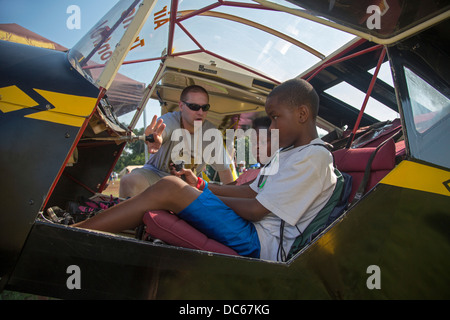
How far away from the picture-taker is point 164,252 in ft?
3.42

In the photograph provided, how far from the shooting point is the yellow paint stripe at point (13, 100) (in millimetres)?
1154

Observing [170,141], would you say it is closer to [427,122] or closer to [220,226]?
[220,226]

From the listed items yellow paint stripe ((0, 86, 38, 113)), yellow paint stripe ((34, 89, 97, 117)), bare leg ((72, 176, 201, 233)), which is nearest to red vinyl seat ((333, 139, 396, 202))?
bare leg ((72, 176, 201, 233))

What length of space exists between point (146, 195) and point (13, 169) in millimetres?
514

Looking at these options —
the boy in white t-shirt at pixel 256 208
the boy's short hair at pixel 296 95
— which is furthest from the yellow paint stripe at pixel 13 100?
the boy's short hair at pixel 296 95

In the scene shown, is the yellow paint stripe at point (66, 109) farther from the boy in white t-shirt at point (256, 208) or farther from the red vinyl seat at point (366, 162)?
the red vinyl seat at point (366, 162)

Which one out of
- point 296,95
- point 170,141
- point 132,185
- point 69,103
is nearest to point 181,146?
point 170,141

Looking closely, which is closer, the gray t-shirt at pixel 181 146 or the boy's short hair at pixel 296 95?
the boy's short hair at pixel 296 95

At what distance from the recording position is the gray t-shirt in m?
2.92

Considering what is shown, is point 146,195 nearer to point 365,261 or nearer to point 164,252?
point 164,252

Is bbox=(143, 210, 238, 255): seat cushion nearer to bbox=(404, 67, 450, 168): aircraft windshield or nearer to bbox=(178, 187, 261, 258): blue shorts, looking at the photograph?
bbox=(178, 187, 261, 258): blue shorts

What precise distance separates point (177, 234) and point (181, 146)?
1852 millimetres

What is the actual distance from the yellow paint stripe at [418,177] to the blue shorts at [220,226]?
1.98 feet
